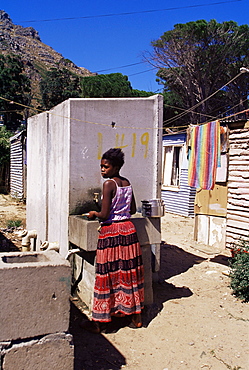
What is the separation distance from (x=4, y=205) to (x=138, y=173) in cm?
998

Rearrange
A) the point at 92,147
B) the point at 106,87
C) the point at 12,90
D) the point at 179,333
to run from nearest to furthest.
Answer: the point at 179,333
the point at 92,147
the point at 106,87
the point at 12,90

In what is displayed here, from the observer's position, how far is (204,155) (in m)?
6.61

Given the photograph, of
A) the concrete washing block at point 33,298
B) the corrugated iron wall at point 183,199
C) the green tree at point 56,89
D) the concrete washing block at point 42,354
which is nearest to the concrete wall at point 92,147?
the concrete washing block at point 33,298

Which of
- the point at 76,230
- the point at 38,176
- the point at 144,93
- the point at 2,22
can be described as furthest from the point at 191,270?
the point at 2,22

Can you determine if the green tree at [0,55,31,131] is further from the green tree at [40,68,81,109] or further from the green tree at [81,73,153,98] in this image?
the green tree at [81,73,153,98]

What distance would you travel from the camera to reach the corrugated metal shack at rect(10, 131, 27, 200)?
580 inches

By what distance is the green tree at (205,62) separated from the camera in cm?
2239

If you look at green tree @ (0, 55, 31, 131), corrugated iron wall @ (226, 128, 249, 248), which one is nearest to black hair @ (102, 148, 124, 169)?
corrugated iron wall @ (226, 128, 249, 248)

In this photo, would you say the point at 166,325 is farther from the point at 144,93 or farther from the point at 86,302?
the point at 144,93

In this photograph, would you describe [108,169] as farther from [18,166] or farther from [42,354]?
[18,166]

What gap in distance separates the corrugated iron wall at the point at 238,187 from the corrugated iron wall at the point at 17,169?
952 centimetres

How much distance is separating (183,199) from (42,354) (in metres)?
10.4

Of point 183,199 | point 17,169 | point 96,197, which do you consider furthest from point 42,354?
point 17,169

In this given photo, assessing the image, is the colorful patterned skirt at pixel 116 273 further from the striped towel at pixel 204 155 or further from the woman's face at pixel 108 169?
the striped towel at pixel 204 155
